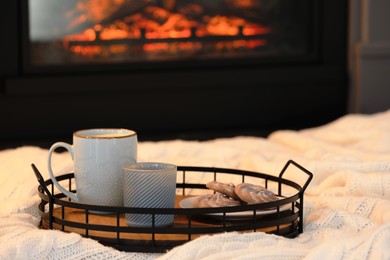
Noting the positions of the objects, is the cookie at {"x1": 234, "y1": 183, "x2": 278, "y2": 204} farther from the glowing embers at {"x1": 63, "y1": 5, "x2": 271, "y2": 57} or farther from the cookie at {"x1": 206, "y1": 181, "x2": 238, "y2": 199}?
the glowing embers at {"x1": 63, "y1": 5, "x2": 271, "y2": 57}

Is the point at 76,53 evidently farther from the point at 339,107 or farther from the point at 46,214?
Answer: the point at 46,214

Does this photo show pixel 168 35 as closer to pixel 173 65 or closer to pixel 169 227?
pixel 173 65

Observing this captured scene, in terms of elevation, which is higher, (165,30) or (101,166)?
(165,30)

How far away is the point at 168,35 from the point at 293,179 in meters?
1.74

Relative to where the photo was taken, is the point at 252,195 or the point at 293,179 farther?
the point at 293,179

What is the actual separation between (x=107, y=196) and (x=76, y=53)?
1.95m

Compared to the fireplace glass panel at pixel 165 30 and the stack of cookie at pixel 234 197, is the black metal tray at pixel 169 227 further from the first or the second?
the fireplace glass panel at pixel 165 30

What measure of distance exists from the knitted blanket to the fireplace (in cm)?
114

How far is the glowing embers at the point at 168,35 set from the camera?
2930mm

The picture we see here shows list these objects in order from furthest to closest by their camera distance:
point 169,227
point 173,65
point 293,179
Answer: point 173,65 < point 293,179 < point 169,227

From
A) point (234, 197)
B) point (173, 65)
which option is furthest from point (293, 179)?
point (173, 65)

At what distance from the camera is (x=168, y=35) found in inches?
118

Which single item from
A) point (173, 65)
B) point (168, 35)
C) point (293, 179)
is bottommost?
point (293, 179)

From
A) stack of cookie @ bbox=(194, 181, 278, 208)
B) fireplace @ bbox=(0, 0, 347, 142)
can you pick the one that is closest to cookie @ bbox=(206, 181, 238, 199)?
stack of cookie @ bbox=(194, 181, 278, 208)
